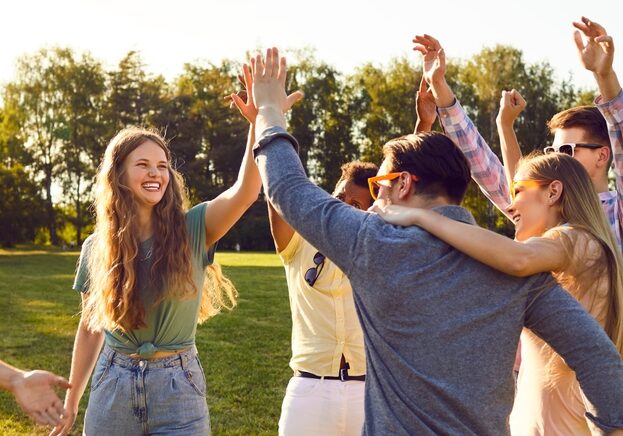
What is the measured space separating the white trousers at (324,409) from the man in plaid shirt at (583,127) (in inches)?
49.4

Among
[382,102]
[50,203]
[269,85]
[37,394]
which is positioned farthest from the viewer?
[382,102]

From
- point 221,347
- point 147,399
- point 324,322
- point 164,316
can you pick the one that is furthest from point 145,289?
point 221,347

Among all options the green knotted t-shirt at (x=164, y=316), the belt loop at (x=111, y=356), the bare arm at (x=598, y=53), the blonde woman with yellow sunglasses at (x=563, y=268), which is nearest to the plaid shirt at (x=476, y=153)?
the bare arm at (x=598, y=53)

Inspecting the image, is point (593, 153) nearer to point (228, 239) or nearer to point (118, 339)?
point (118, 339)

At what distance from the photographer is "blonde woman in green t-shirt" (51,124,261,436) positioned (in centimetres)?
371

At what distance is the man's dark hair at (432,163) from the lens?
2.39m

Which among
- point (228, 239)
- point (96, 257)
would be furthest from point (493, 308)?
point (228, 239)

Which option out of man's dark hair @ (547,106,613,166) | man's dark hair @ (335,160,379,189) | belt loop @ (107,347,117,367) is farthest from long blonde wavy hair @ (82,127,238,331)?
man's dark hair @ (547,106,613,166)

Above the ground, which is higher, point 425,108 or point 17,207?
point 17,207

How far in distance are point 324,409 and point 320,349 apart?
0.98 feet

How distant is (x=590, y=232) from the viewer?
284cm

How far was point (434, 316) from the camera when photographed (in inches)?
89.2

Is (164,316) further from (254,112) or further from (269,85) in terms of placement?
(269,85)

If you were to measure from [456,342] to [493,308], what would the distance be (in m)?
0.15
